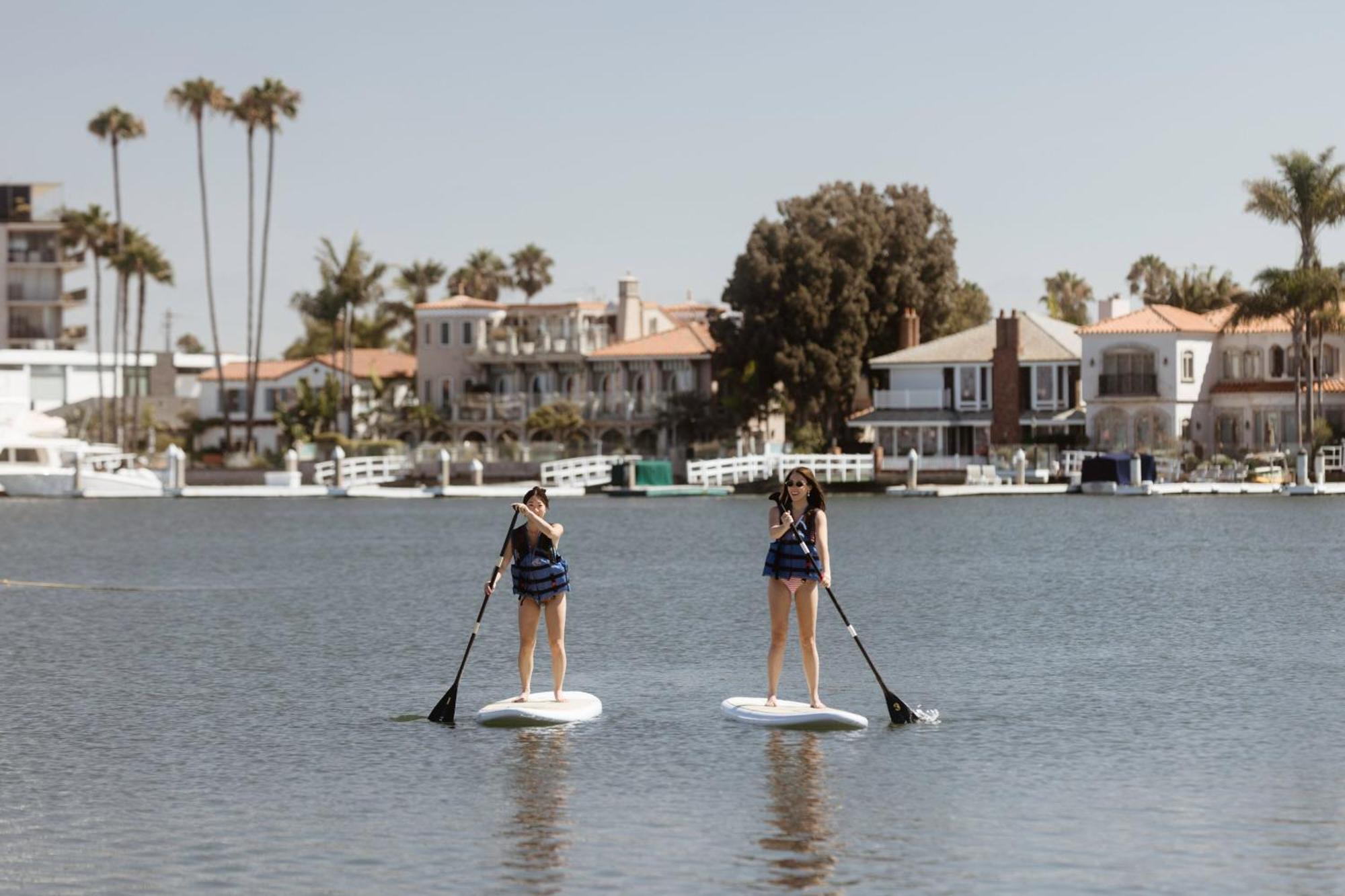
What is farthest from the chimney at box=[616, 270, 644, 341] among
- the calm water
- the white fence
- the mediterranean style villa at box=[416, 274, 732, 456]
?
the calm water

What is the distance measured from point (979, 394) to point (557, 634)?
84421mm

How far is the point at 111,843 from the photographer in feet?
54.4

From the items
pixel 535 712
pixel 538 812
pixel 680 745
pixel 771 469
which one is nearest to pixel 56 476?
pixel 771 469

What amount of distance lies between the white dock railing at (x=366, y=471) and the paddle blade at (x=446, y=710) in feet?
266

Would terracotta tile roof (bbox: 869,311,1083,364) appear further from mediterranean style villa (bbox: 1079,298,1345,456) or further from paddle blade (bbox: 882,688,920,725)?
paddle blade (bbox: 882,688,920,725)

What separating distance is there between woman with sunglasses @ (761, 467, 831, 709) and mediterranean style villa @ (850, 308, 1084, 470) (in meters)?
79.5

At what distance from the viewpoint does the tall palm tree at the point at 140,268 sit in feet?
422

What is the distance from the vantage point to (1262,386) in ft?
314

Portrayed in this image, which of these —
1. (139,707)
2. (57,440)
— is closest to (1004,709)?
(139,707)

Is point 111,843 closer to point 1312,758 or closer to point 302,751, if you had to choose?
point 302,751

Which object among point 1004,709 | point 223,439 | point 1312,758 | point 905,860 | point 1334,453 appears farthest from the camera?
point 223,439

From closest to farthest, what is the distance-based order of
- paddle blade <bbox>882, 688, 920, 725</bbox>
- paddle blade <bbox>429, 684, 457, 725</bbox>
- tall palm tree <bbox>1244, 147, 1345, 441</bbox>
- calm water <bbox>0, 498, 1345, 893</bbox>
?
calm water <bbox>0, 498, 1345, 893</bbox> < paddle blade <bbox>882, 688, 920, 725</bbox> < paddle blade <bbox>429, 684, 457, 725</bbox> < tall palm tree <bbox>1244, 147, 1345, 441</bbox>

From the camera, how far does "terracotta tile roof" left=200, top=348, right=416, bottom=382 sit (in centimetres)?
13212

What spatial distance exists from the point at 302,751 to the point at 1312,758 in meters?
9.23
